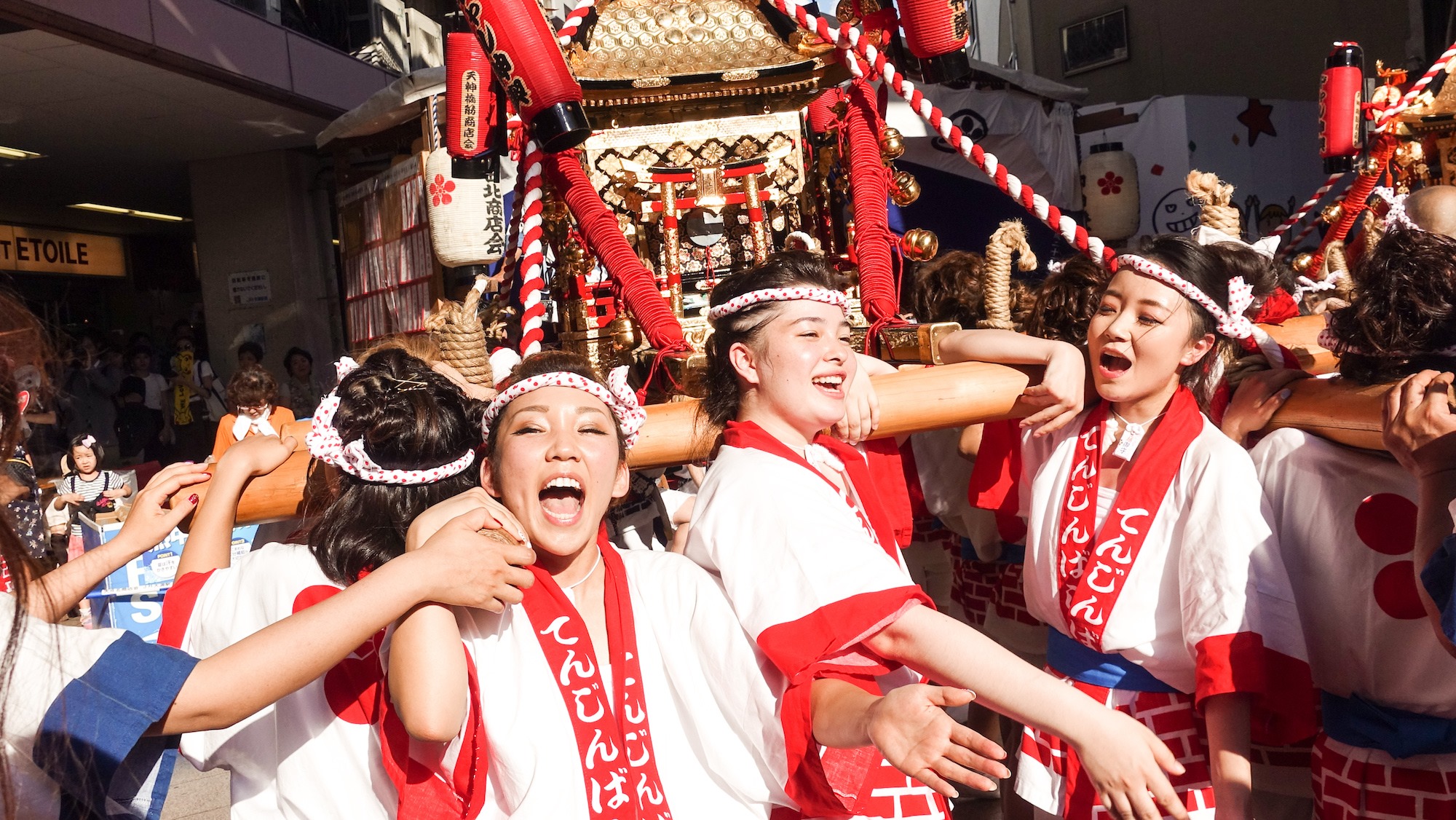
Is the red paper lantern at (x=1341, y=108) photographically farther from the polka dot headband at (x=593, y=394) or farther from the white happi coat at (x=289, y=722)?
the white happi coat at (x=289, y=722)

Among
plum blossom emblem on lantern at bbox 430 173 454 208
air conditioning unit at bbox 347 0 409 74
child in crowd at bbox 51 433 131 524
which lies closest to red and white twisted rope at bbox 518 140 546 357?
child in crowd at bbox 51 433 131 524

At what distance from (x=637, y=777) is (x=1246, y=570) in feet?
3.70

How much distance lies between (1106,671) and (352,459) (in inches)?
57.6

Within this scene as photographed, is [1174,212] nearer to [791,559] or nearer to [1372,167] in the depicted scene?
[1372,167]

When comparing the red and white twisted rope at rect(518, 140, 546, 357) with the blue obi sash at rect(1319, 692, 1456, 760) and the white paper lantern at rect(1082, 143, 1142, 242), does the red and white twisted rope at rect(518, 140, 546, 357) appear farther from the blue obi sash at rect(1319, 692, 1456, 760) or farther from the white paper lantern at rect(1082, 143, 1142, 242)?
the white paper lantern at rect(1082, 143, 1142, 242)

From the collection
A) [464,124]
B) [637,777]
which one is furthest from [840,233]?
[637,777]

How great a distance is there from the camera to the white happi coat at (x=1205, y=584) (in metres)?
1.77

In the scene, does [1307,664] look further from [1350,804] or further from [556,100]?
[556,100]

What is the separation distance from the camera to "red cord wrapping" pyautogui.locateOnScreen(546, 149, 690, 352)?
135 inches

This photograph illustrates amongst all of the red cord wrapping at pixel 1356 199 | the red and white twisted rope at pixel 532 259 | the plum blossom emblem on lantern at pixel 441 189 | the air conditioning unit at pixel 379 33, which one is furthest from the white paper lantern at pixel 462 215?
the red cord wrapping at pixel 1356 199

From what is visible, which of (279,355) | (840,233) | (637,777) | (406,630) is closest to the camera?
(406,630)

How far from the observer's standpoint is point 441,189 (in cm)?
716

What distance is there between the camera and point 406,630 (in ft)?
4.77

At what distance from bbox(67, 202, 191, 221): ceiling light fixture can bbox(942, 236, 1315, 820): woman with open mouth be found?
38.1ft
